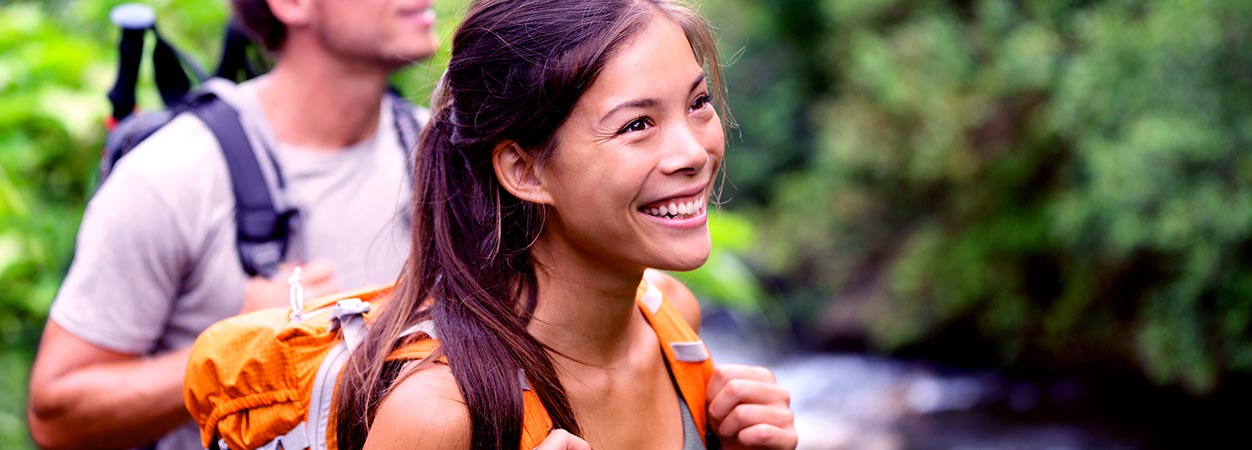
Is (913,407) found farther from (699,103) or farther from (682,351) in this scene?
(699,103)

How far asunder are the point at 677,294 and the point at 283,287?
0.77 meters

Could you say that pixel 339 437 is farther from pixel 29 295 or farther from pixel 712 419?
pixel 29 295

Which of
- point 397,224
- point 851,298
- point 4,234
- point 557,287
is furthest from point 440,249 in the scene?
point 851,298

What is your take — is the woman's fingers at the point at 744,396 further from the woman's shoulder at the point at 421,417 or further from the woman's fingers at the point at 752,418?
the woman's shoulder at the point at 421,417

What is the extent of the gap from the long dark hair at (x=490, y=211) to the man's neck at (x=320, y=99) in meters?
0.88

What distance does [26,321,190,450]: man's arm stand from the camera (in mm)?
2168

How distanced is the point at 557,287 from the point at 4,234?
2621 millimetres

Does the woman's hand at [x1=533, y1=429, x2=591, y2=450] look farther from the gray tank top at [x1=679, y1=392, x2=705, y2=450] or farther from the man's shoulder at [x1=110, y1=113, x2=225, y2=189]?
the man's shoulder at [x1=110, y1=113, x2=225, y2=189]

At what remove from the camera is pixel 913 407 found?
29.6ft

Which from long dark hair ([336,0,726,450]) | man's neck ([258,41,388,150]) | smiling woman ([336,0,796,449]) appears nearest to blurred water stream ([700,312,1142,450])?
man's neck ([258,41,388,150])

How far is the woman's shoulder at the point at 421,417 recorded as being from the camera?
1427 mm

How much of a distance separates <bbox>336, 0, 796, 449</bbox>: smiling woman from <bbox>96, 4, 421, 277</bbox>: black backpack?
486mm

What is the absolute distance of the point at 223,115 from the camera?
2.36 meters

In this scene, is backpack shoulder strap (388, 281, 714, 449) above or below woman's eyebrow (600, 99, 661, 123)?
below
